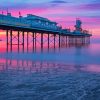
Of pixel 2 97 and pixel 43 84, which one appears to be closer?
pixel 2 97

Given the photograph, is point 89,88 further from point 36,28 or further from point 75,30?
point 75,30

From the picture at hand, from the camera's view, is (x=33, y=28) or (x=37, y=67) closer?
(x=37, y=67)

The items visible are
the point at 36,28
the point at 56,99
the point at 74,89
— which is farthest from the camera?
the point at 36,28

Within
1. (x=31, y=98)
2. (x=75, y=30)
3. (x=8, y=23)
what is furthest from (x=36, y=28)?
(x=31, y=98)

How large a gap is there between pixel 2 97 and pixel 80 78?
4773 millimetres

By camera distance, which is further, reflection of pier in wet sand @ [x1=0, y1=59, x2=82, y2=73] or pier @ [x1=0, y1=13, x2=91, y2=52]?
pier @ [x1=0, y1=13, x2=91, y2=52]

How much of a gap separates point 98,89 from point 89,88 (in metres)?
0.31

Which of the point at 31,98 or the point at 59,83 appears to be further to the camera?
the point at 59,83

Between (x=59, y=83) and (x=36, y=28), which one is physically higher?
(x=36, y=28)

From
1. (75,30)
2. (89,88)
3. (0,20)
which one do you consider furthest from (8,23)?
(75,30)

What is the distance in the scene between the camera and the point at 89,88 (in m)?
11.5

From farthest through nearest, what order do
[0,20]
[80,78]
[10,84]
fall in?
1. [0,20]
2. [80,78]
3. [10,84]

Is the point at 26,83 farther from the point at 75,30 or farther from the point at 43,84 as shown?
the point at 75,30

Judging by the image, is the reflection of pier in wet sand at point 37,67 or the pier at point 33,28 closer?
the reflection of pier in wet sand at point 37,67
